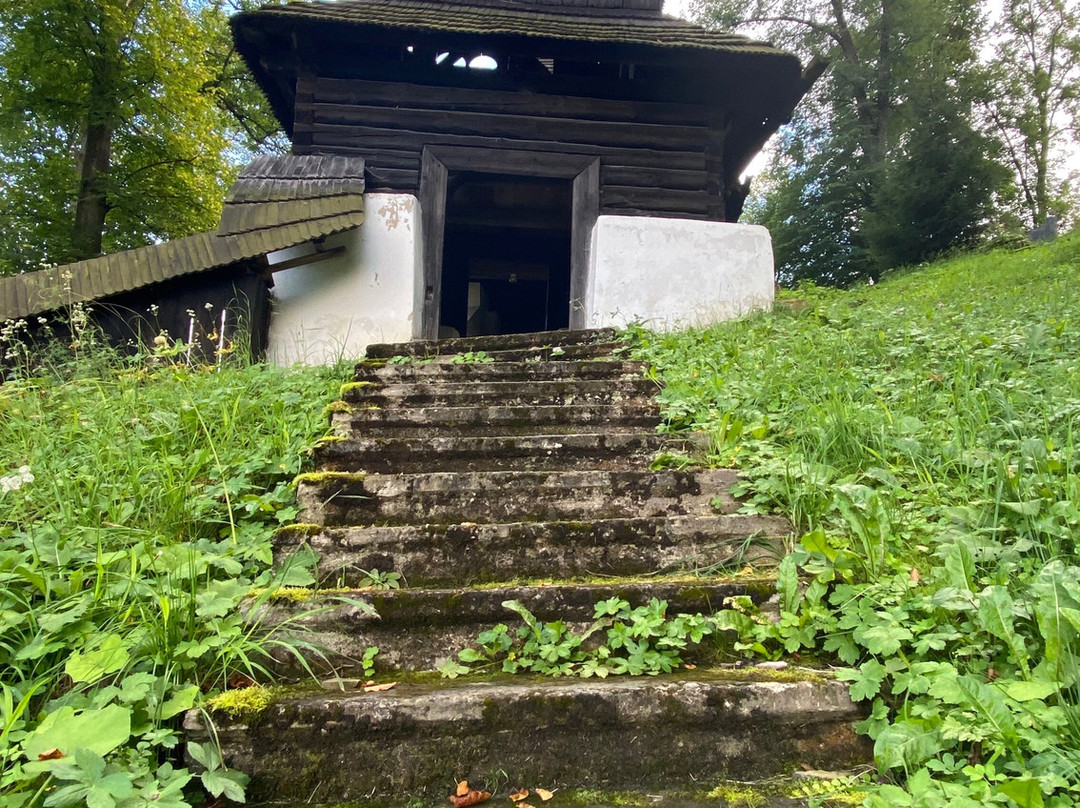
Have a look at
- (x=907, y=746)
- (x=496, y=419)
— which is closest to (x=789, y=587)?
(x=907, y=746)

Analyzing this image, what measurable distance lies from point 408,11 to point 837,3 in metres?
17.8

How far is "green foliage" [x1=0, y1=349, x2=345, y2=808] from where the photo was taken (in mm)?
1348

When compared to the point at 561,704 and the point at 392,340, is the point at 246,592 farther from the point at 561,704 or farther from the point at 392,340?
the point at 392,340

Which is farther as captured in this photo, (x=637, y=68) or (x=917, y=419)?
(x=637, y=68)

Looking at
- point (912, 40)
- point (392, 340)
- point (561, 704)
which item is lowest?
point (561, 704)

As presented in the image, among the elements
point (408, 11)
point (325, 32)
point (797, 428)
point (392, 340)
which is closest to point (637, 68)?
point (408, 11)

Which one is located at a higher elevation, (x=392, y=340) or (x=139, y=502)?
(x=392, y=340)

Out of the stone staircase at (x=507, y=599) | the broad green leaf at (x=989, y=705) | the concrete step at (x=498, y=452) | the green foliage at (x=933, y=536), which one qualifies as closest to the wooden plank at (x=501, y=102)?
the green foliage at (x=933, y=536)

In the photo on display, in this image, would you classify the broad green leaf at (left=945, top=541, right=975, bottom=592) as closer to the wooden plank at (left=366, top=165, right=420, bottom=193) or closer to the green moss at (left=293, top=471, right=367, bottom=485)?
the green moss at (left=293, top=471, right=367, bottom=485)

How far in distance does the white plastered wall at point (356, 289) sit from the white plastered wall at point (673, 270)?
2016 millimetres

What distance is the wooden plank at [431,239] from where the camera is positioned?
22.8ft

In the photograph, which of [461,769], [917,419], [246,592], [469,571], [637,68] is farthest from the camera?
[637,68]

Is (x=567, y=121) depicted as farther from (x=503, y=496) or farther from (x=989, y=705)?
(x=989, y=705)

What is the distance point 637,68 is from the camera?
728cm
